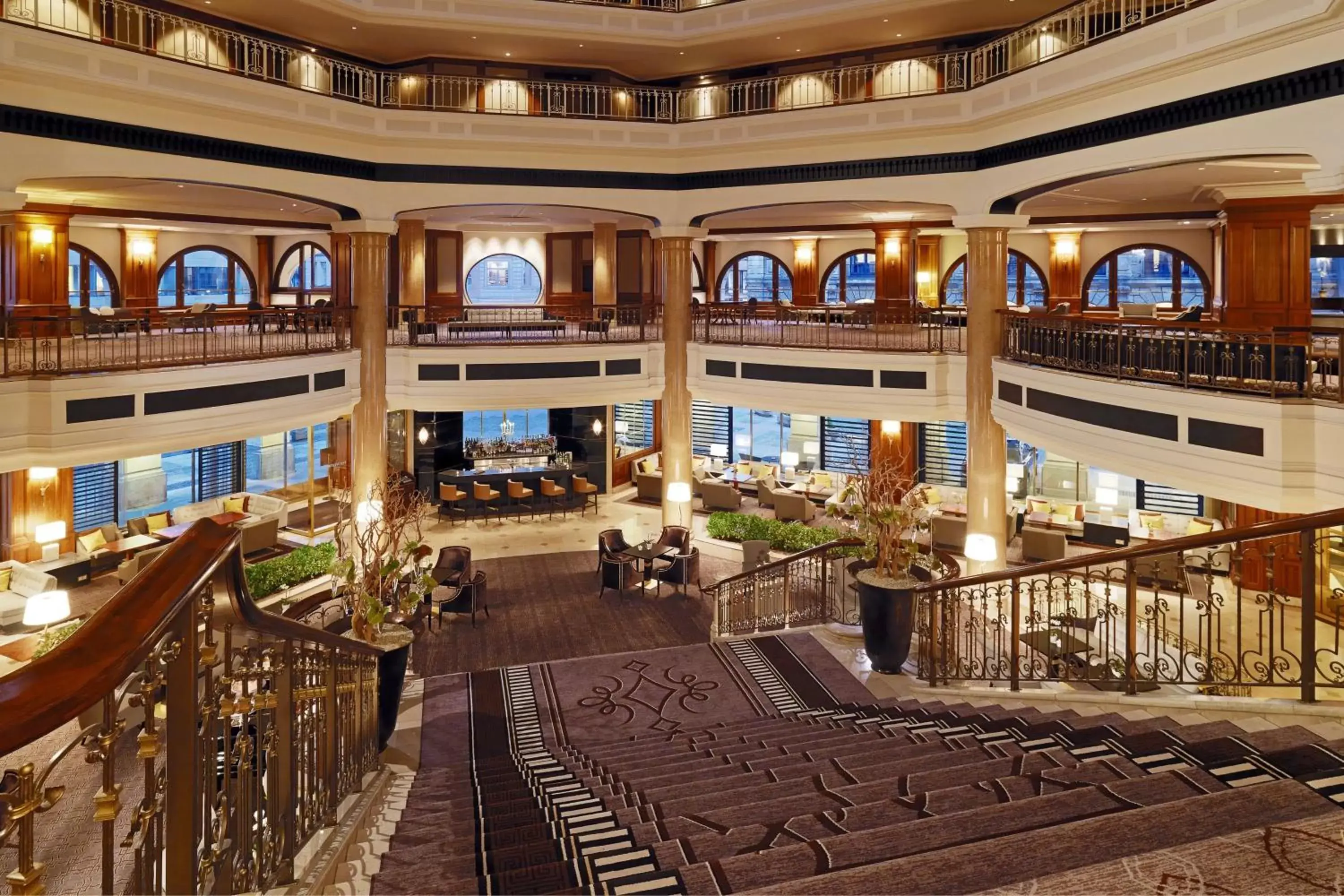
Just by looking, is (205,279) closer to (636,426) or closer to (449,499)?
(449,499)

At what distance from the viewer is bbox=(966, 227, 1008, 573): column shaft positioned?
15.3 metres

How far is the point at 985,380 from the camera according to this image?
15.4m

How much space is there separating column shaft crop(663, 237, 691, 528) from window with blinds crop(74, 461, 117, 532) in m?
11.1

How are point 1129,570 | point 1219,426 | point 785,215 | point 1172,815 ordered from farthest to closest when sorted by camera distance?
point 785,215, point 1219,426, point 1129,570, point 1172,815

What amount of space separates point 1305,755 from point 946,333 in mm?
15301

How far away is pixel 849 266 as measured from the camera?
26.0 metres

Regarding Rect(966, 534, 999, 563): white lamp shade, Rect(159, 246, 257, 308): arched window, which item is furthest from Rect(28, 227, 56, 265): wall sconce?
Rect(966, 534, 999, 563): white lamp shade

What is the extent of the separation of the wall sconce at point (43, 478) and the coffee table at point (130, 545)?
57.2 inches

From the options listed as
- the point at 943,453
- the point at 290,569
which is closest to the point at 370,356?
the point at 290,569

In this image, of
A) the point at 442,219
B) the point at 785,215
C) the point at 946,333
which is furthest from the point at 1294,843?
the point at 442,219

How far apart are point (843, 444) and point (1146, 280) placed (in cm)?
818

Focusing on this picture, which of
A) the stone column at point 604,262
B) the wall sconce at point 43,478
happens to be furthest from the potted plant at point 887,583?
the stone column at point 604,262

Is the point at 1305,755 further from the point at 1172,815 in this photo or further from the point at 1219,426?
the point at 1219,426

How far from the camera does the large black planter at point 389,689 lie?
7.51m
